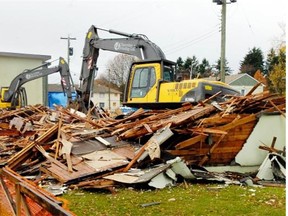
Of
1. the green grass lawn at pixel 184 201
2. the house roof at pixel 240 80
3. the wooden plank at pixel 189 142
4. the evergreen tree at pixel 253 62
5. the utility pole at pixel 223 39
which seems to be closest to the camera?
the green grass lawn at pixel 184 201

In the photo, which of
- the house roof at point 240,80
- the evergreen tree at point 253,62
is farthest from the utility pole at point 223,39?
the evergreen tree at point 253,62

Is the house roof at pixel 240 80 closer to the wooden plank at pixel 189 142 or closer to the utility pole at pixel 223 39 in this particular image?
the utility pole at pixel 223 39

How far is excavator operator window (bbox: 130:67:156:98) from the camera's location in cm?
1283

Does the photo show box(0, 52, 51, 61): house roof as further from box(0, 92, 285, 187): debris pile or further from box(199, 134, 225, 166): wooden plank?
box(199, 134, 225, 166): wooden plank

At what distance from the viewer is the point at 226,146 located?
27.5ft

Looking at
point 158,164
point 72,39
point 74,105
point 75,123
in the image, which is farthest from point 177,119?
point 72,39

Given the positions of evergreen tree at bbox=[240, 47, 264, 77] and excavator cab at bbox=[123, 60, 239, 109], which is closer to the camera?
excavator cab at bbox=[123, 60, 239, 109]

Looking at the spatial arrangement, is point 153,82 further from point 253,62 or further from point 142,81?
point 253,62

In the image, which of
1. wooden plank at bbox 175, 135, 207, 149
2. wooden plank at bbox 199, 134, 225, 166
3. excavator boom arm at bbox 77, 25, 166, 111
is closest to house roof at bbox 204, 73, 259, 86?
excavator boom arm at bbox 77, 25, 166, 111

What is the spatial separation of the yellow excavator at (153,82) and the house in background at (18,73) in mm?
17216

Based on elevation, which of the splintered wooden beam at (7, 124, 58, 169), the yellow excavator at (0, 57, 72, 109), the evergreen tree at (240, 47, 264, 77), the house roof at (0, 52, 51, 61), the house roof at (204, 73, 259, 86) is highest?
the evergreen tree at (240, 47, 264, 77)

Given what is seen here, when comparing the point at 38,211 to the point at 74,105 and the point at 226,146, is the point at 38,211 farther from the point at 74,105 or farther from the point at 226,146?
the point at 74,105

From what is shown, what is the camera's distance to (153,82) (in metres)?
12.8

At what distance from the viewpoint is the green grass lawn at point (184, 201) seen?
5562 mm
